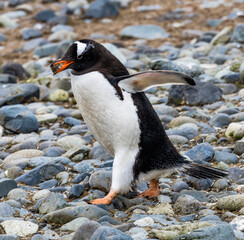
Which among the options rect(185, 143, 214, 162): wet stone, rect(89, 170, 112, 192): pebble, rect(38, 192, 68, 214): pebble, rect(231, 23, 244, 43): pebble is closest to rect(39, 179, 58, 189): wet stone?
rect(89, 170, 112, 192): pebble

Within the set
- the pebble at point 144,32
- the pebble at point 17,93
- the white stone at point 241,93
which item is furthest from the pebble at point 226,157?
the pebble at point 144,32

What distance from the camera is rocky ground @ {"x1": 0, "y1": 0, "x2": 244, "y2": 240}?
2961 mm

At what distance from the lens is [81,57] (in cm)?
338

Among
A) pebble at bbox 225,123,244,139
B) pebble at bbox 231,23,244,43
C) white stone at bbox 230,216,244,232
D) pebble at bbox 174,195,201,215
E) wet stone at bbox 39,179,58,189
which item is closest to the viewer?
white stone at bbox 230,216,244,232

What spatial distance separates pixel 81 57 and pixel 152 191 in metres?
0.97

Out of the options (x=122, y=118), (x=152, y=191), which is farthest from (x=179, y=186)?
(x=122, y=118)

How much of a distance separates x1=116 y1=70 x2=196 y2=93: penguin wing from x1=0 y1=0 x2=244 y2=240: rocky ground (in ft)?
2.20

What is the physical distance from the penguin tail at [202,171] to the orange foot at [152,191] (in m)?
0.20

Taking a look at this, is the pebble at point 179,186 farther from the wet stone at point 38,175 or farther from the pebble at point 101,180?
the wet stone at point 38,175

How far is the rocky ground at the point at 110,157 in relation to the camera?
2.96m

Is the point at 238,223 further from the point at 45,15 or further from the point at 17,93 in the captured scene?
the point at 45,15

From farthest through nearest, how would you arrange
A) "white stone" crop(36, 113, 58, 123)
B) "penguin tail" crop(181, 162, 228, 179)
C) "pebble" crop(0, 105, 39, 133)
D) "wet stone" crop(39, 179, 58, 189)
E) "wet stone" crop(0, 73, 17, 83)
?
1. "wet stone" crop(0, 73, 17, 83)
2. "white stone" crop(36, 113, 58, 123)
3. "pebble" crop(0, 105, 39, 133)
4. "wet stone" crop(39, 179, 58, 189)
5. "penguin tail" crop(181, 162, 228, 179)

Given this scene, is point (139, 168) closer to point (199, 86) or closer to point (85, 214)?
point (85, 214)

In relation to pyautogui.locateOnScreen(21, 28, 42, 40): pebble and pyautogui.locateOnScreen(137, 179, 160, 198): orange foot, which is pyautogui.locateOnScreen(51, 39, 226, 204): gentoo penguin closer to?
pyautogui.locateOnScreen(137, 179, 160, 198): orange foot
